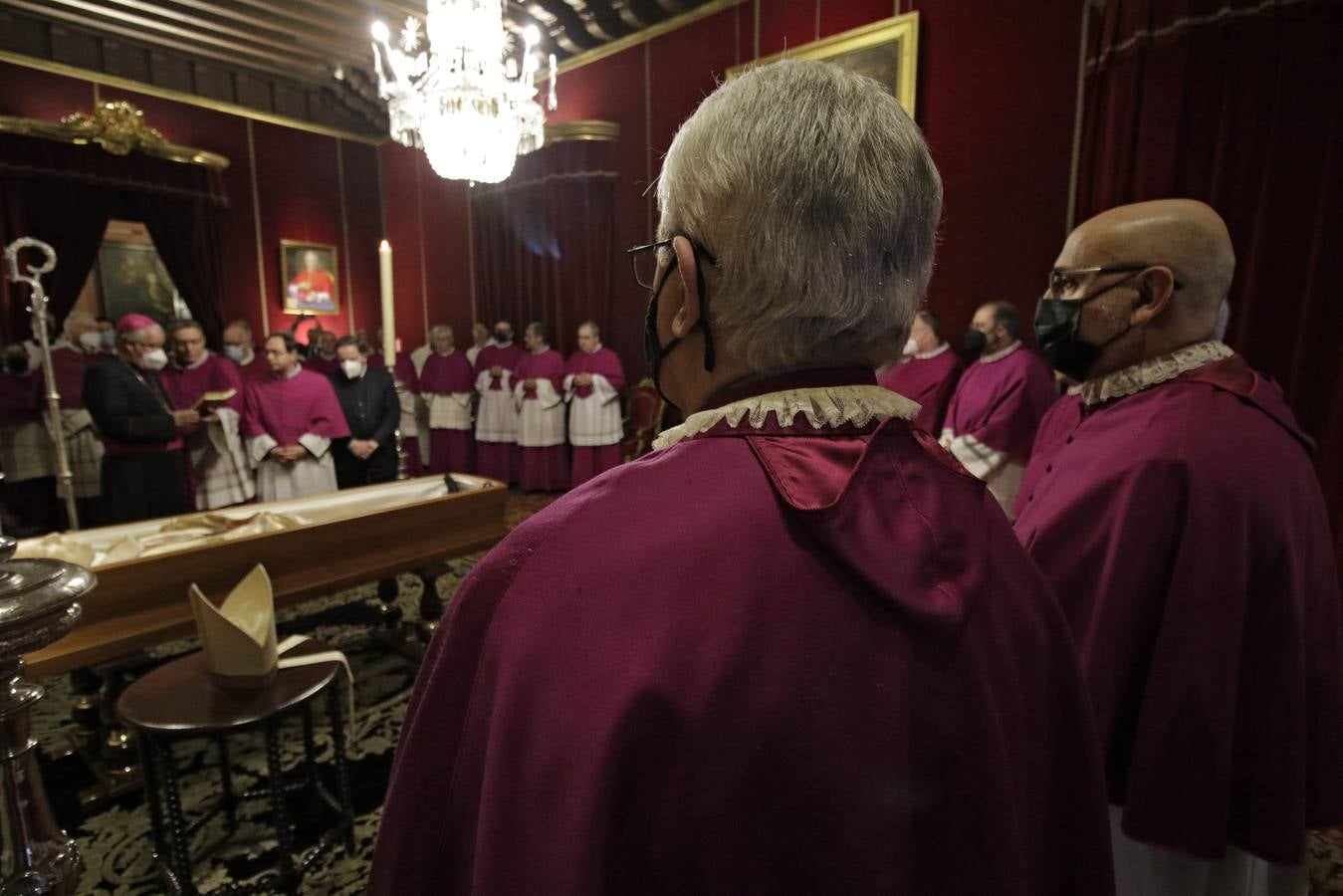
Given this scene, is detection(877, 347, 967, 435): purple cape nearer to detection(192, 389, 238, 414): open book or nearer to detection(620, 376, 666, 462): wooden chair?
detection(620, 376, 666, 462): wooden chair

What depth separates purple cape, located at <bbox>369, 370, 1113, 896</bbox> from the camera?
25.5 inches

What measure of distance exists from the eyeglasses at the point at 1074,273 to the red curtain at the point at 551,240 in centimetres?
630

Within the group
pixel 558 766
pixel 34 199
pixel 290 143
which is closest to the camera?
pixel 558 766

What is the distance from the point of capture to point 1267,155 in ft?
11.4

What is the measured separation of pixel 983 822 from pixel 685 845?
0.32 meters

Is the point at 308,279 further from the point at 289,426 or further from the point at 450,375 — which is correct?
the point at 289,426

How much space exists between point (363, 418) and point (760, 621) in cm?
515

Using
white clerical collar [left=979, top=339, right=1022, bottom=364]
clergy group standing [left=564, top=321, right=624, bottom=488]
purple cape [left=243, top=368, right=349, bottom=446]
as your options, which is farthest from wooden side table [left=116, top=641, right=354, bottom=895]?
clergy group standing [left=564, top=321, right=624, bottom=488]

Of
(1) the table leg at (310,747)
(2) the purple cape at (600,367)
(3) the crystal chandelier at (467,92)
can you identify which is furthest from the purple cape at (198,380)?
(1) the table leg at (310,747)

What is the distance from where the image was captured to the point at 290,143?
9.73 meters

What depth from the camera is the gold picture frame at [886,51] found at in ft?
16.5

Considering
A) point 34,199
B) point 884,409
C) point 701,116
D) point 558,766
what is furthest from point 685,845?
point 34,199

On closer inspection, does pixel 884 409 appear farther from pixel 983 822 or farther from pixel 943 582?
pixel 983 822

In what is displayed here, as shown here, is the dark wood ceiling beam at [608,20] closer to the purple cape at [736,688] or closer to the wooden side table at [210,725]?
the wooden side table at [210,725]
